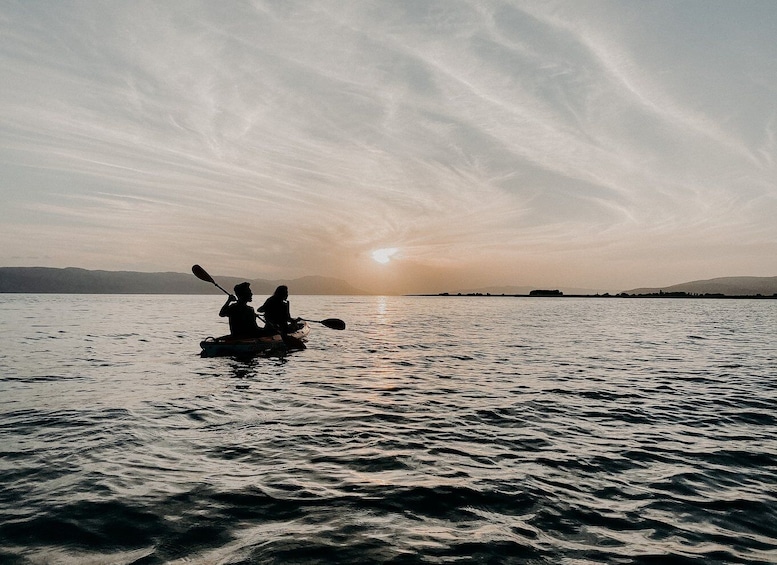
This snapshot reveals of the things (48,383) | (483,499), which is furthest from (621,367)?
(48,383)

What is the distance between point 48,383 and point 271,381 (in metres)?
7.00

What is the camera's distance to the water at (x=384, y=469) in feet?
17.1

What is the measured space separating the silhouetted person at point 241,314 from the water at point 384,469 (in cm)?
428

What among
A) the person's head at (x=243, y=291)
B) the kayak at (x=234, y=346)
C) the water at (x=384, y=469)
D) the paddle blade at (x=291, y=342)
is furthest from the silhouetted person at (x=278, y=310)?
the water at (x=384, y=469)

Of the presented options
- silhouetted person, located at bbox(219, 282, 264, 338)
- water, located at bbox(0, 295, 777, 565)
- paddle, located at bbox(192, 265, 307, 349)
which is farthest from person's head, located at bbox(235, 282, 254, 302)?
water, located at bbox(0, 295, 777, 565)

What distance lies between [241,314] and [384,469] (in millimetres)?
14476

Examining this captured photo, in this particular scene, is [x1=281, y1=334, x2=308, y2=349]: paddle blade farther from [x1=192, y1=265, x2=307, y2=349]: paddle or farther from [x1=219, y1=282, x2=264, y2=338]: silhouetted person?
[x1=219, y1=282, x2=264, y2=338]: silhouetted person

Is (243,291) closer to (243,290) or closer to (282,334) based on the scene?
(243,290)

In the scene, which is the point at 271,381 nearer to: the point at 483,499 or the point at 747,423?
the point at 483,499

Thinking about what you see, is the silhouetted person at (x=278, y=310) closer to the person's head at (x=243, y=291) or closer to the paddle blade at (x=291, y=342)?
the paddle blade at (x=291, y=342)

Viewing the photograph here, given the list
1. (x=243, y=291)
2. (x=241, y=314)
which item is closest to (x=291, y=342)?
(x=241, y=314)

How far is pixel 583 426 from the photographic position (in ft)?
33.8

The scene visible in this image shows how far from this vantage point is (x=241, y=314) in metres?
20.4

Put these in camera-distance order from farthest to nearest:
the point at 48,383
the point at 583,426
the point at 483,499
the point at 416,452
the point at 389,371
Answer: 1. the point at 389,371
2. the point at 48,383
3. the point at 583,426
4. the point at 416,452
5. the point at 483,499
